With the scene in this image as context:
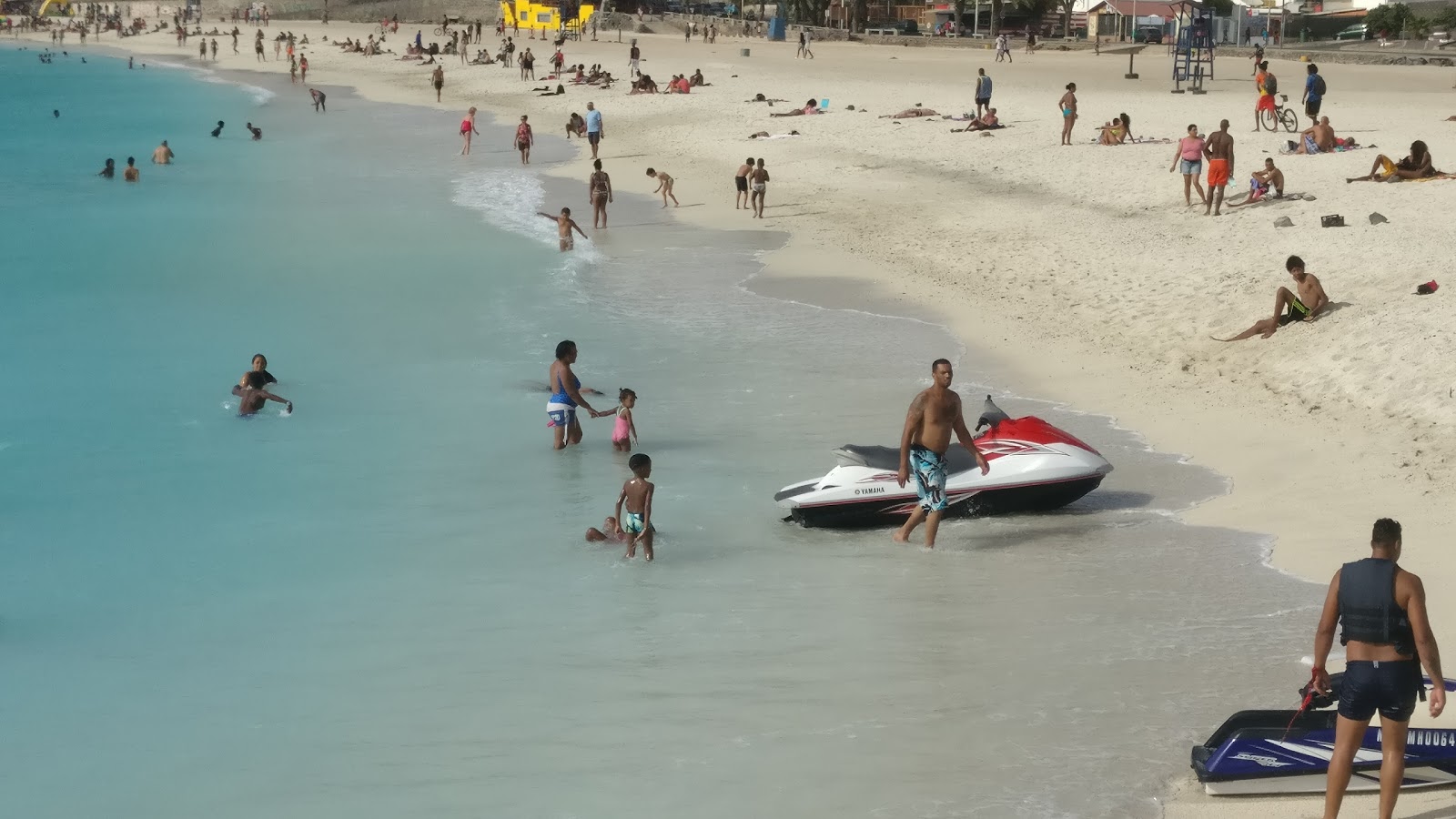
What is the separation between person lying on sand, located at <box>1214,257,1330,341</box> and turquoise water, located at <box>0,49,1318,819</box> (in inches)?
117

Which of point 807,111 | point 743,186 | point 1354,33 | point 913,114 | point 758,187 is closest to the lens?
point 758,187

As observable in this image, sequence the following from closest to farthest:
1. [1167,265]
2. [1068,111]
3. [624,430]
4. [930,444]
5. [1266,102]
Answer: [930,444] < [624,430] < [1167,265] < [1266,102] < [1068,111]

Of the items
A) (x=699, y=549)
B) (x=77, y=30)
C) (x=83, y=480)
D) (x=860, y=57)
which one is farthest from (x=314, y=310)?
(x=77, y=30)

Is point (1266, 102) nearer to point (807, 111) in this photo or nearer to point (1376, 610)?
point (807, 111)

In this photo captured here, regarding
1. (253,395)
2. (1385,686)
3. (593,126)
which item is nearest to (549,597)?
(1385,686)

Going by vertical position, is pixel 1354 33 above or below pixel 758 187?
above

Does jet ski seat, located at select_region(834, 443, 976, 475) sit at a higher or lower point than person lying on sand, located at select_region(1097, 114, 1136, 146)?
lower

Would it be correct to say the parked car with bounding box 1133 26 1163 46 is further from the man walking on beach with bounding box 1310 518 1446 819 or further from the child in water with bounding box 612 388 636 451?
the man walking on beach with bounding box 1310 518 1446 819

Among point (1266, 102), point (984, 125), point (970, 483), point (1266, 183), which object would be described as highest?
point (1266, 102)

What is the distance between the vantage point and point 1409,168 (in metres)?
23.1

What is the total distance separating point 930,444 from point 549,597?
3.17m

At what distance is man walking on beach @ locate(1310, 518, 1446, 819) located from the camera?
645cm

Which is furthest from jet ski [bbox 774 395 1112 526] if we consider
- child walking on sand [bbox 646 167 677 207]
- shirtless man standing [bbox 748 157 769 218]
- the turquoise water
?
child walking on sand [bbox 646 167 677 207]

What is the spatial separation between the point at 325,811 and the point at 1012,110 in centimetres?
3315
